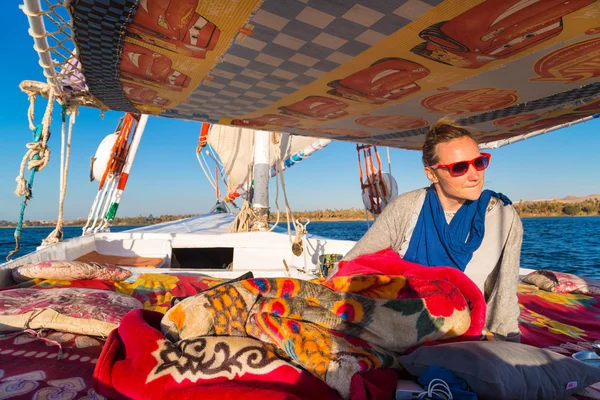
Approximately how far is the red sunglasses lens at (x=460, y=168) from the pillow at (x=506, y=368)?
771mm

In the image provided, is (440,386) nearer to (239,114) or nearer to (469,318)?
(469,318)

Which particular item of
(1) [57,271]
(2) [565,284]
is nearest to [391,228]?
(1) [57,271]

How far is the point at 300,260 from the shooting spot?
6.07m

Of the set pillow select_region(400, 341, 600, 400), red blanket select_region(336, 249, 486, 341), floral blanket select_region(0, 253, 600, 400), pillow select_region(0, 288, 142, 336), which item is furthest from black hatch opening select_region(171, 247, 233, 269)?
pillow select_region(400, 341, 600, 400)

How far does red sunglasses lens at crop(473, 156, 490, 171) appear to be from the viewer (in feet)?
5.70

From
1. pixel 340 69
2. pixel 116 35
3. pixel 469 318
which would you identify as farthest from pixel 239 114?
pixel 469 318

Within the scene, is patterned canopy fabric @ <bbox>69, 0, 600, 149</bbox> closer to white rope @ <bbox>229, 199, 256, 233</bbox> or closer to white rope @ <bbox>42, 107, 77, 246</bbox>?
white rope @ <bbox>42, 107, 77, 246</bbox>

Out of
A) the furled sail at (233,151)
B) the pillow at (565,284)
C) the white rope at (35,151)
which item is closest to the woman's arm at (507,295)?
the pillow at (565,284)

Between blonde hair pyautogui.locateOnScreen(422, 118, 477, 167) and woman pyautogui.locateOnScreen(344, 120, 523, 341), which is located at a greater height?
blonde hair pyautogui.locateOnScreen(422, 118, 477, 167)

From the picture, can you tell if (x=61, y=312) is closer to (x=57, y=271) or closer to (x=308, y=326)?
(x=57, y=271)

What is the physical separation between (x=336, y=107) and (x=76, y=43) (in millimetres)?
2024

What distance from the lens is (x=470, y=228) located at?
1773mm

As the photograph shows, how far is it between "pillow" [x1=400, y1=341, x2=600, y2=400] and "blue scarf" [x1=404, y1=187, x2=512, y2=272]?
1.53ft

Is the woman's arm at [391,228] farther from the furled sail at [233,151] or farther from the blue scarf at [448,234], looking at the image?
the furled sail at [233,151]
